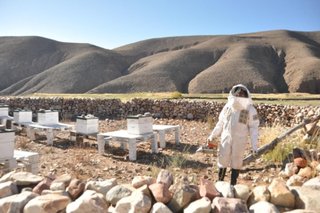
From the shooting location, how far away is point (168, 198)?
3.37 meters

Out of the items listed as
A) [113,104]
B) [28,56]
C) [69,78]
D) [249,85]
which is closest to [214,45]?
[249,85]

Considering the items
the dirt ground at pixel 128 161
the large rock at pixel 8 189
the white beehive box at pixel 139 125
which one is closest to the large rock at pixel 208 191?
the dirt ground at pixel 128 161

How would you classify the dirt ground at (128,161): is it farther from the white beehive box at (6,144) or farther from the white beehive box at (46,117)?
the white beehive box at (6,144)

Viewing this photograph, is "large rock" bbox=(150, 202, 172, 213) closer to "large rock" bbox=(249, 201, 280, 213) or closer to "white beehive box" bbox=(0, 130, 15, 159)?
"large rock" bbox=(249, 201, 280, 213)

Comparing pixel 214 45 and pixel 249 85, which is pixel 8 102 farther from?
pixel 214 45

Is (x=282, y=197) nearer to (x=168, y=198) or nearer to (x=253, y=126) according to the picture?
(x=168, y=198)

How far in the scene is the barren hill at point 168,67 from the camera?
57.3 m

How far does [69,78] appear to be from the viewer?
211ft

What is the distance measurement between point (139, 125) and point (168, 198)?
5567mm

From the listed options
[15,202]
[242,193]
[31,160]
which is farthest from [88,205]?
[31,160]

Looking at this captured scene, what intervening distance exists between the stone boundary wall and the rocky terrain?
89 cm

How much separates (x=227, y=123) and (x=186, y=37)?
318ft

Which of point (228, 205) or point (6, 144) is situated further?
point (6, 144)

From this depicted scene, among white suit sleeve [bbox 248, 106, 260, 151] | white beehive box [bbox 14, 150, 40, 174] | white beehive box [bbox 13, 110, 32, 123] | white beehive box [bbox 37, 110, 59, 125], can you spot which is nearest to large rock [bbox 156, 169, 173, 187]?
white suit sleeve [bbox 248, 106, 260, 151]
